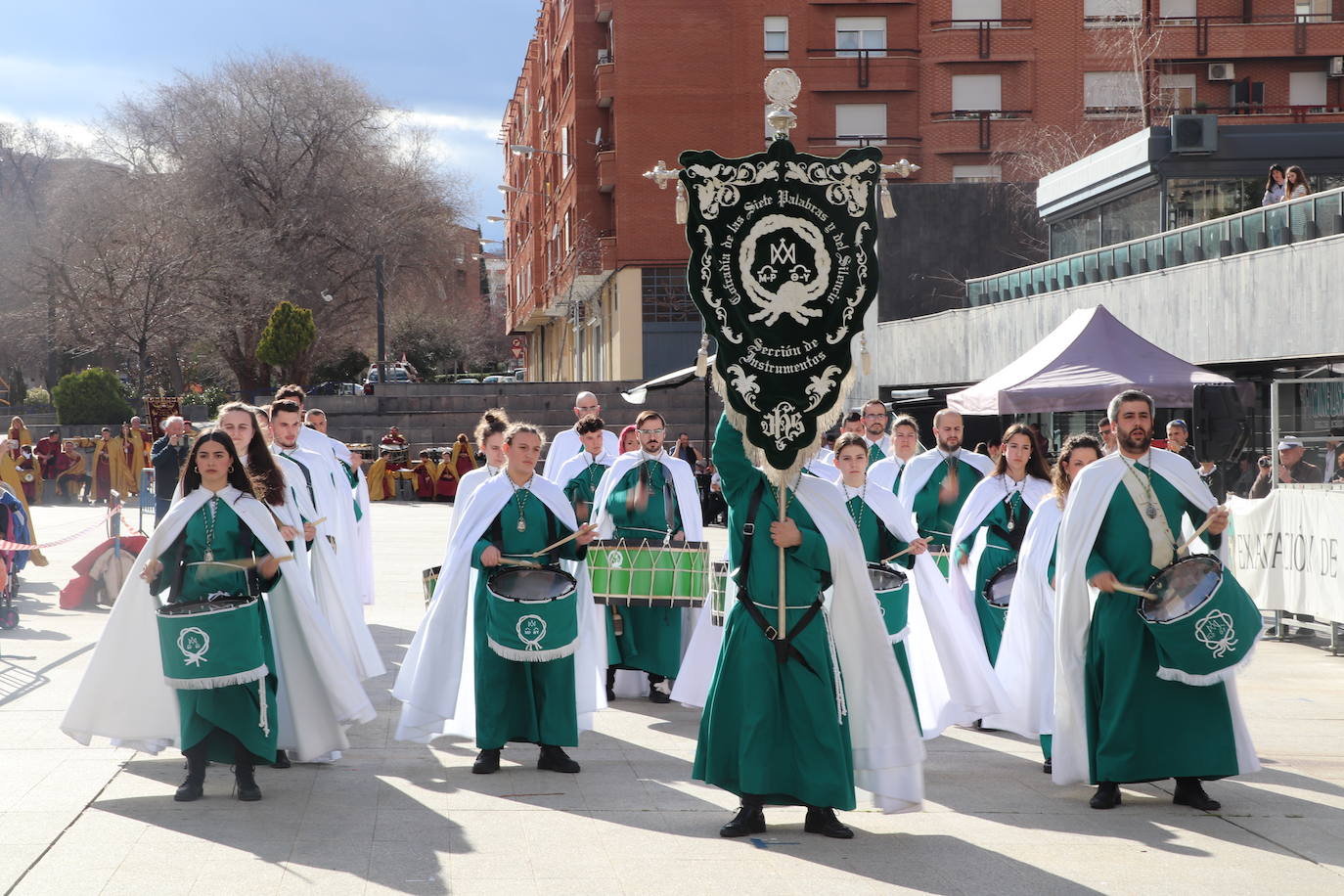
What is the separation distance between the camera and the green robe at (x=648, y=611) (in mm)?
10578

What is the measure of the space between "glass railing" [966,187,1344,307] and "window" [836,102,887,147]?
19341 mm

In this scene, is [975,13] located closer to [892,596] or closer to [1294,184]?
[1294,184]

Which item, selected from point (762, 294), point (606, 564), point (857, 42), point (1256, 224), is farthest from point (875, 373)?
point (762, 294)

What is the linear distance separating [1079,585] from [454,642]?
133 inches

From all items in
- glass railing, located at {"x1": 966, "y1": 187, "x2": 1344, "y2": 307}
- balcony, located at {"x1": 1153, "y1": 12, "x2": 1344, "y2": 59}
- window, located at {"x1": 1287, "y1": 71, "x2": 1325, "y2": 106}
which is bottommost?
glass railing, located at {"x1": 966, "y1": 187, "x2": 1344, "y2": 307}

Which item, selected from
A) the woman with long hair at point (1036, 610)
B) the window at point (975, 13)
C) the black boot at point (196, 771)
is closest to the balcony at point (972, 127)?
the window at point (975, 13)

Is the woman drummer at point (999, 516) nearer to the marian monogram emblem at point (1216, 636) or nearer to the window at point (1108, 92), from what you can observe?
the marian monogram emblem at point (1216, 636)

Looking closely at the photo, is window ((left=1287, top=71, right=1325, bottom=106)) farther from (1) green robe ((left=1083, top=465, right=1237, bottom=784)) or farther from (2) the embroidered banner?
(2) the embroidered banner

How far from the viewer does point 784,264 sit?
711 centimetres

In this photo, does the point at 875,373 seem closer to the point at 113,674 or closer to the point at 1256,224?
the point at 1256,224

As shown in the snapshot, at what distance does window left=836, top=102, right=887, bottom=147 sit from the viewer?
48.0m

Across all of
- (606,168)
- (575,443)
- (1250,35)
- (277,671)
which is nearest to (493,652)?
(277,671)

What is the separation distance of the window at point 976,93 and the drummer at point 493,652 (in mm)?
42144

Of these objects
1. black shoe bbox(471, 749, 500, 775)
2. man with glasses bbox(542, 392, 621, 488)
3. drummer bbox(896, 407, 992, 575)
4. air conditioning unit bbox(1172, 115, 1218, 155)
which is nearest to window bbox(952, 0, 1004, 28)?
air conditioning unit bbox(1172, 115, 1218, 155)
